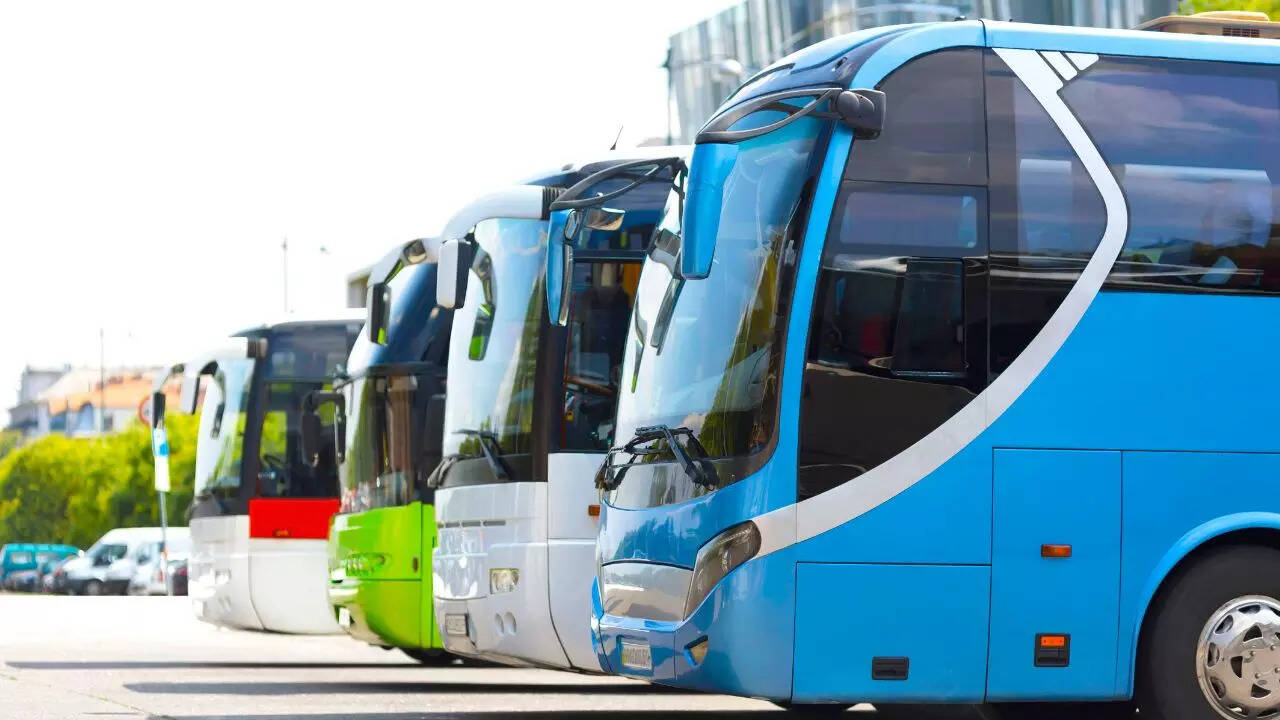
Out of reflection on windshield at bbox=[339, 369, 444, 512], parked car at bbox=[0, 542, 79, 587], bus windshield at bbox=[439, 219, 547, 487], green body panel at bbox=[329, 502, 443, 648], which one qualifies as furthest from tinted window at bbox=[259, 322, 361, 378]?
parked car at bbox=[0, 542, 79, 587]

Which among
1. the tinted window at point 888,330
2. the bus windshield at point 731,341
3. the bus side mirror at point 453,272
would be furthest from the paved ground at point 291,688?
the tinted window at point 888,330

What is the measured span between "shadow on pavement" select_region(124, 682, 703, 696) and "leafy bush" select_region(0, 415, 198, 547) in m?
63.3

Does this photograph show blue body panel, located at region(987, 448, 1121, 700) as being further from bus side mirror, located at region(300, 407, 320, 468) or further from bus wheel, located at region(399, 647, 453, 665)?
bus wheel, located at region(399, 647, 453, 665)

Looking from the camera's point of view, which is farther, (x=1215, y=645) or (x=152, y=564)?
(x=152, y=564)

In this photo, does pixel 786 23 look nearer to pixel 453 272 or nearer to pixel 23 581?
pixel 453 272

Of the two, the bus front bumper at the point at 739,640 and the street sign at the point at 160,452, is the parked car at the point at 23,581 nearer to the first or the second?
the street sign at the point at 160,452

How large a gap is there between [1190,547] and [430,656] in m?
10.4

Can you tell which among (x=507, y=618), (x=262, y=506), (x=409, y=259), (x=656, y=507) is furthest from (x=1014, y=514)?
(x=262, y=506)

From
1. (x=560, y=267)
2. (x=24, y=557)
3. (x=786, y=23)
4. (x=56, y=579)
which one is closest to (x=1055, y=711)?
(x=560, y=267)

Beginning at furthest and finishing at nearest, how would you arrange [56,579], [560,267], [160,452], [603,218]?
[56,579]
[160,452]
[603,218]
[560,267]

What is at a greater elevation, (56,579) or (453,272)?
(453,272)

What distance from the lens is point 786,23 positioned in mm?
40375

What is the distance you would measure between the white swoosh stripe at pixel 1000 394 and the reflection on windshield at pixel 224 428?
11.1 metres

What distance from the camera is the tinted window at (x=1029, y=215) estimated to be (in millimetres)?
9078
